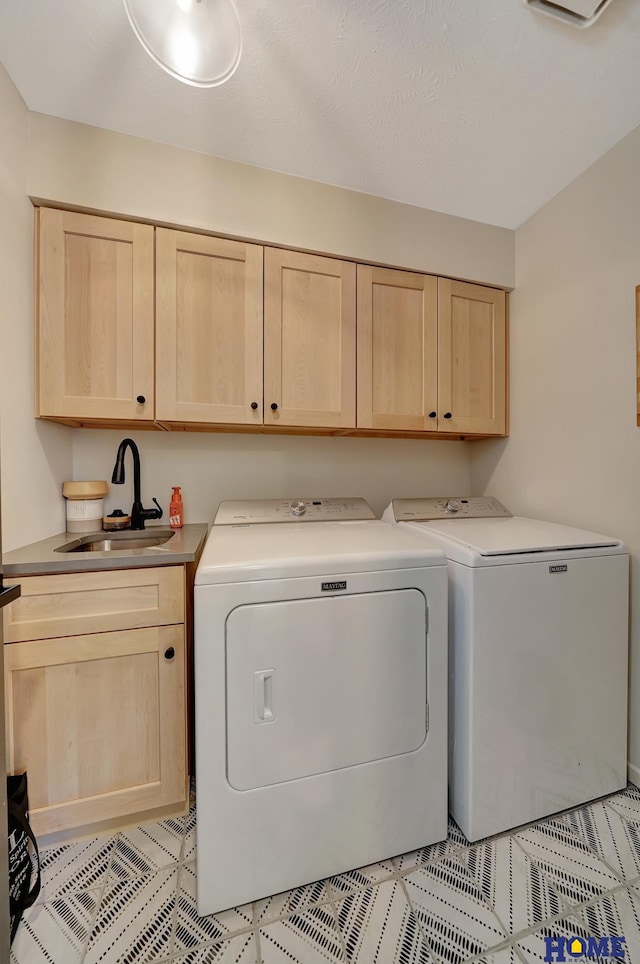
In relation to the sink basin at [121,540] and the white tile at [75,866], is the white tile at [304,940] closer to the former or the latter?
the white tile at [75,866]

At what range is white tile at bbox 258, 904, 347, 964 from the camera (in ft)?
3.10

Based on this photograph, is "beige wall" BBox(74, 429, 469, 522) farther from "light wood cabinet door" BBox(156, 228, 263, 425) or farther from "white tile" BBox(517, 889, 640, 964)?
"white tile" BBox(517, 889, 640, 964)

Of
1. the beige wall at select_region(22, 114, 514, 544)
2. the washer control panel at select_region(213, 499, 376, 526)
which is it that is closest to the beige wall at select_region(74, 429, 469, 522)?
the beige wall at select_region(22, 114, 514, 544)

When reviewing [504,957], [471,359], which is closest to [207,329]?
[471,359]

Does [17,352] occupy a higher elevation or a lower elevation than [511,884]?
higher

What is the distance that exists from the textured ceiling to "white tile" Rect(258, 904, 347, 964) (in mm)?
2546

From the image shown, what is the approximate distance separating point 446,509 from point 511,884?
133 centimetres

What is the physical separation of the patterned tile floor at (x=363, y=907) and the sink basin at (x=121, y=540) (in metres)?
1.02

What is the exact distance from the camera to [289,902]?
1.07m

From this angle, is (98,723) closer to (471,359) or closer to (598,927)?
(598,927)

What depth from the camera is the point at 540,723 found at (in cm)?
129

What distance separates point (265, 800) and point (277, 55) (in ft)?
7.42

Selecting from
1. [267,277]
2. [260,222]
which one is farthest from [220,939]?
[260,222]

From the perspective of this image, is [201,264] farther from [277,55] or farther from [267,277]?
[277,55]
